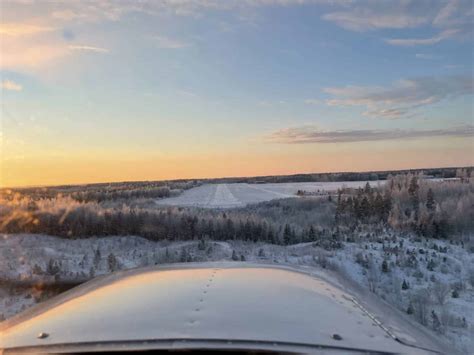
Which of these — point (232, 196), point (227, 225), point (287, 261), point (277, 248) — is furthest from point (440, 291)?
point (232, 196)

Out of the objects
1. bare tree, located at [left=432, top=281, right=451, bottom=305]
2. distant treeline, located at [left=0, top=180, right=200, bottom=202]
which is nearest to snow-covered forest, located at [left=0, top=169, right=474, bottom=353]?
bare tree, located at [left=432, top=281, right=451, bottom=305]

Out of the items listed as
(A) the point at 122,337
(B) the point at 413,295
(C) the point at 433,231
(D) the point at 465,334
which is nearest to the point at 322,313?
(A) the point at 122,337

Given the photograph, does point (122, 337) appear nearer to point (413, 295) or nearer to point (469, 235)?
point (413, 295)

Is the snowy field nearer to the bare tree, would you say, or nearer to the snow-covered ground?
the snow-covered ground

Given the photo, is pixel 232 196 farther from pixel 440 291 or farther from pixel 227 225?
pixel 440 291

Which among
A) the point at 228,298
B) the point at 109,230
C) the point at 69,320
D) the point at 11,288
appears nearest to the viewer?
the point at 69,320
